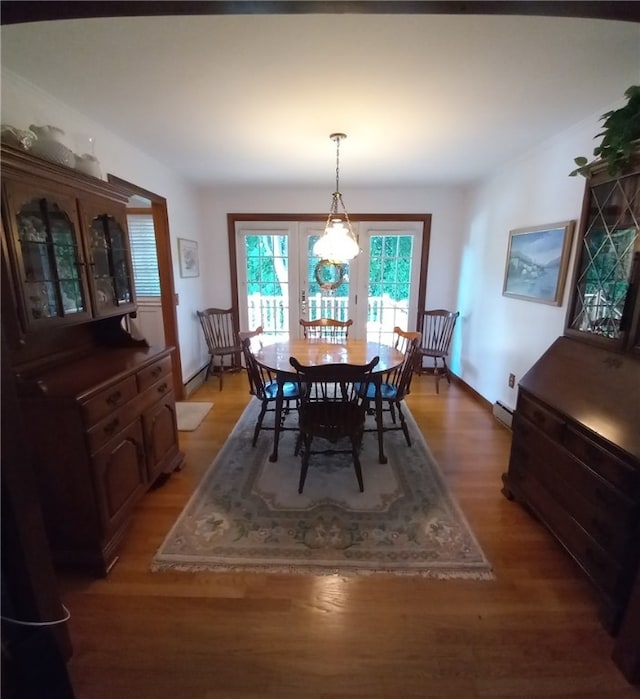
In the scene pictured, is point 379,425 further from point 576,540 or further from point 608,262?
point 608,262

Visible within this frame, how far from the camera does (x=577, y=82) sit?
1.72m

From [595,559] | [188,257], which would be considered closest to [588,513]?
[595,559]

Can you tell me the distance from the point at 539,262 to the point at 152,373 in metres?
2.89

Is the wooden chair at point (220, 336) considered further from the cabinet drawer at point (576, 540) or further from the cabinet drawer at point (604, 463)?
the cabinet drawer at point (604, 463)

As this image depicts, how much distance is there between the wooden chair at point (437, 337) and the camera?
395 centimetres

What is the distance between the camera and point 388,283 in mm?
4355

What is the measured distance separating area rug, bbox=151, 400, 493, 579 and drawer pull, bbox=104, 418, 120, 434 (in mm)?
666

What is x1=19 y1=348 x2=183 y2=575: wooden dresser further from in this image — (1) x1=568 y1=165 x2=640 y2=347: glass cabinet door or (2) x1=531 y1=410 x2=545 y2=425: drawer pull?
(1) x1=568 y1=165 x2=640 y2=347: glass cabinet door

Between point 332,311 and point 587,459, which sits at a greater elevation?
point 332,311

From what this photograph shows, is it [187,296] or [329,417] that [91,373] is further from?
[187,296]

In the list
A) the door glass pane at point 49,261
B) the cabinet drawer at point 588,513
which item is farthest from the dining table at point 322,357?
the door glass pane at point 49,261

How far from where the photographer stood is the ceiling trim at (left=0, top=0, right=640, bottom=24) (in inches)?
34.2

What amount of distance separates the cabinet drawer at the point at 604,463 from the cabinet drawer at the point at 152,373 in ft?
7.17

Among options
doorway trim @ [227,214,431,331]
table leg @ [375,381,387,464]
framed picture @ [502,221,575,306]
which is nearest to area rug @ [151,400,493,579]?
table leg @ [375,381,387,464]
